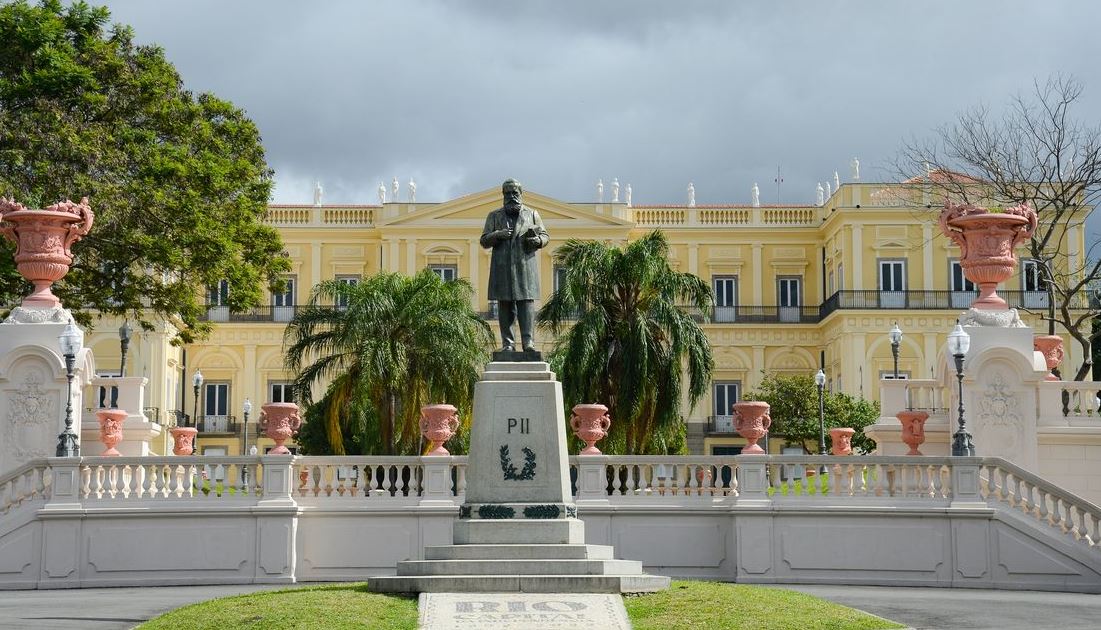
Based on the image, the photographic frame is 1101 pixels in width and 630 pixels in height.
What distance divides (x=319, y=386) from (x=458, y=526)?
47.4m

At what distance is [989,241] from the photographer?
23.1 metres

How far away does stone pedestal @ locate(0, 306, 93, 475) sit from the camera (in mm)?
22219

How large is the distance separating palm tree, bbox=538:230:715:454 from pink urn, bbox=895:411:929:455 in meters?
7.19

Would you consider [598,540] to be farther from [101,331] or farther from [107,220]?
[101,331]

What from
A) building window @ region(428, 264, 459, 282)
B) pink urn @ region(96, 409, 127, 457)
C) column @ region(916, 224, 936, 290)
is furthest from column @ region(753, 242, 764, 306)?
pink urn @ region(96, 409, 127, 457)

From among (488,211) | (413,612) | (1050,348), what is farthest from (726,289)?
(413,612)

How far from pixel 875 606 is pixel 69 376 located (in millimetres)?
12212

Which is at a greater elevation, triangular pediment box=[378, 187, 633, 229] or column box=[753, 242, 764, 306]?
triangular pediment box=[378, 187, 633, 229]

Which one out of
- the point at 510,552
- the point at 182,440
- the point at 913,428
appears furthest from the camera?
the point at 182,440

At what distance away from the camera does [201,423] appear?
65.8 meters

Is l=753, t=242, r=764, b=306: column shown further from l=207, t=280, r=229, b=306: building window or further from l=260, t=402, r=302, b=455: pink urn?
l=260, t=402, r=302, b=455: pink urn

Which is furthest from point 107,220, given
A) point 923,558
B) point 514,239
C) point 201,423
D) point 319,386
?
point 201,423

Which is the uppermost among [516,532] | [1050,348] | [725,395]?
[725,395]

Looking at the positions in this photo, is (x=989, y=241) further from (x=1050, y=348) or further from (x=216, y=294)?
(x=216, y=294)
